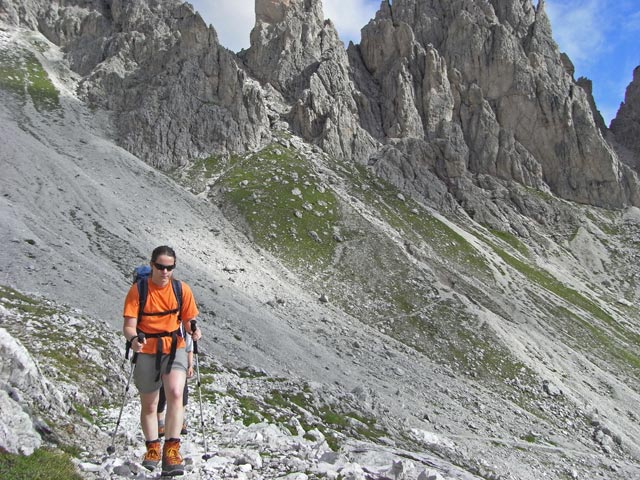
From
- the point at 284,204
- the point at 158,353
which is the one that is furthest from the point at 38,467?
the point at 284,204

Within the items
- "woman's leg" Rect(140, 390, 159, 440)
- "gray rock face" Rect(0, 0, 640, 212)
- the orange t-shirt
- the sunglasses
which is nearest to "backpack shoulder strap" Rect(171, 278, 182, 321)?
the orange t-shirt

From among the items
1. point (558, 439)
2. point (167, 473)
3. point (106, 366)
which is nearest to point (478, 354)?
point (558, 439)

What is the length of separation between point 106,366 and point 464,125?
377 ft

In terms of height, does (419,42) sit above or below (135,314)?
above

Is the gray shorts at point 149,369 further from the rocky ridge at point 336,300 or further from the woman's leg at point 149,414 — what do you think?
the rocky ridge at point 336,300

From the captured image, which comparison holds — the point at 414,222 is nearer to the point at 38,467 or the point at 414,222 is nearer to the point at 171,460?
the point at 171,460

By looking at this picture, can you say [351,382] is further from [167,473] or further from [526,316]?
[526,316]

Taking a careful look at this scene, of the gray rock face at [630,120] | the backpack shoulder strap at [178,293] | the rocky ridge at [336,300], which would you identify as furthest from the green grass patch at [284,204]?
the gray rock face at [630,120]

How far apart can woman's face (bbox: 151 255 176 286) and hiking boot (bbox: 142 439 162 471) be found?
123 inches

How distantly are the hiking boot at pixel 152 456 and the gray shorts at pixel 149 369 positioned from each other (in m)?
1.09

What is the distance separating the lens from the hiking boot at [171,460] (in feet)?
28.7

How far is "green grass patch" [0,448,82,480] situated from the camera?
775cm

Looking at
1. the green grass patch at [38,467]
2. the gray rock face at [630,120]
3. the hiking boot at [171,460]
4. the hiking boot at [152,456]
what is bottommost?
the green grass patch at [38,467]

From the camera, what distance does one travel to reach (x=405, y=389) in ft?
115
